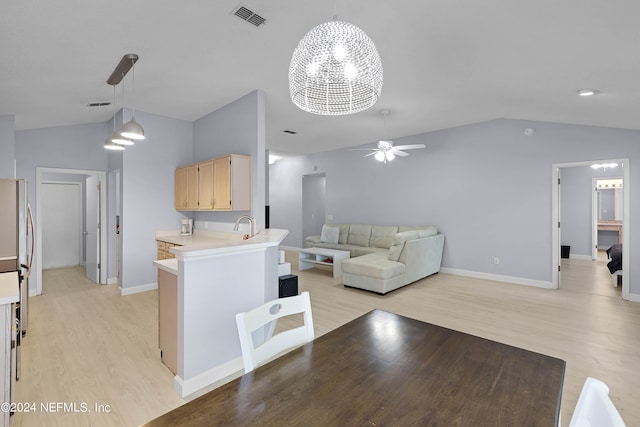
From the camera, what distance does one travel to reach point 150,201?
4961 mm

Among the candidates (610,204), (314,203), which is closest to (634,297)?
(610,204)

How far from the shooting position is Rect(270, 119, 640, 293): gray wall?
4.83m

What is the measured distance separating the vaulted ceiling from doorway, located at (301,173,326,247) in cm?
498

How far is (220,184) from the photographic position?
418 centimetres

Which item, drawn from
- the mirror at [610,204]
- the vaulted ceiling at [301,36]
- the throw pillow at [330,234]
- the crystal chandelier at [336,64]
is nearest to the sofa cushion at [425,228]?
the throw pillow at [330,234]

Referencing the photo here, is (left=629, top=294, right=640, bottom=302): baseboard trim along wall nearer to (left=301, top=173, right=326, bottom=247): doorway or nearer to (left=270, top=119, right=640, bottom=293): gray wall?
(left=270, top=119, right=640, bottom=293): gray wall

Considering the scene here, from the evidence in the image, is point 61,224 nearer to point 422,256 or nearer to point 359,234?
point 359,234

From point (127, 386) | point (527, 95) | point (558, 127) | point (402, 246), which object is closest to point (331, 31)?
point (127, 386)

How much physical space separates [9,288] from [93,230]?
430cm

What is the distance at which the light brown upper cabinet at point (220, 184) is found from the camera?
399cm

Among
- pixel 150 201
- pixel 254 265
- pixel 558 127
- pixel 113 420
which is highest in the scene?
pixel 558 127

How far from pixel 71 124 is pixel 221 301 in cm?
462

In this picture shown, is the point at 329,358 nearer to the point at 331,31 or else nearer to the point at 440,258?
the point at 331,31

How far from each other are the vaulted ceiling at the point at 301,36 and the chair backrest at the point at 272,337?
A: 214cm
